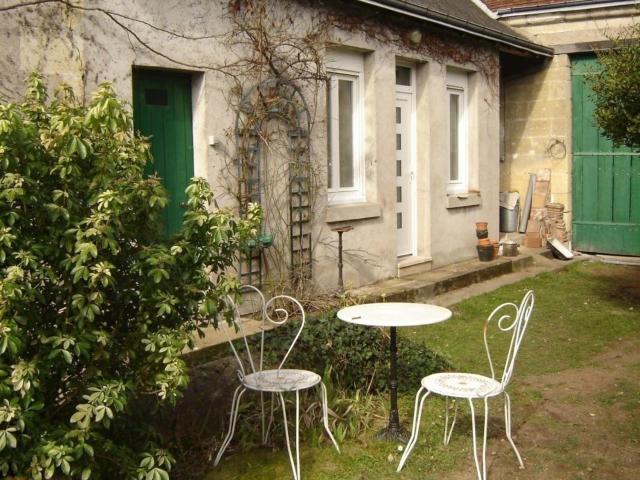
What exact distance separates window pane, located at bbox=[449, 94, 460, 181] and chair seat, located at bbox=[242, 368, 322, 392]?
7.67 m

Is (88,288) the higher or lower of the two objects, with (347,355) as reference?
higher

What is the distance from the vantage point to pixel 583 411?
18.6 ft

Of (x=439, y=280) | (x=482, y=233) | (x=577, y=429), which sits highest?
(x=482, y=233)

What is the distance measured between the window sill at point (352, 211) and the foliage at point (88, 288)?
4.89 meters

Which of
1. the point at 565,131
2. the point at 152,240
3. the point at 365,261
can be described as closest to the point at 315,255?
the point at 365,261

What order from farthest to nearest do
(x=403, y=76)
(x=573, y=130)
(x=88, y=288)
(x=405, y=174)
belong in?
(x=573, y=130) → (x=405, y=174) → (x=403, y=76) → (x=88, y=288)

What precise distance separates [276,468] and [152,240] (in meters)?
1.66

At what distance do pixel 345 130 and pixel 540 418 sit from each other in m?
5.07

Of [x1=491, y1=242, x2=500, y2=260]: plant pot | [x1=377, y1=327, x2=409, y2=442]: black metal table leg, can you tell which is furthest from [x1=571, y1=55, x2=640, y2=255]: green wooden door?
[x1=377, y1=327, x2=409, y2=442]: black metal table leg

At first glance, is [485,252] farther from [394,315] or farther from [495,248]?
[394,315]

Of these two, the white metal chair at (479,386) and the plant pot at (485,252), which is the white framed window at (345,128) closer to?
the plant pot at (485,252)

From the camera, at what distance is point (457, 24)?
34.5ft

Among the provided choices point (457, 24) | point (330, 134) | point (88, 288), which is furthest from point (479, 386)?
point (457, 24)

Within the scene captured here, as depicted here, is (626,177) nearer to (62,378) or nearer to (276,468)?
(276,468)
